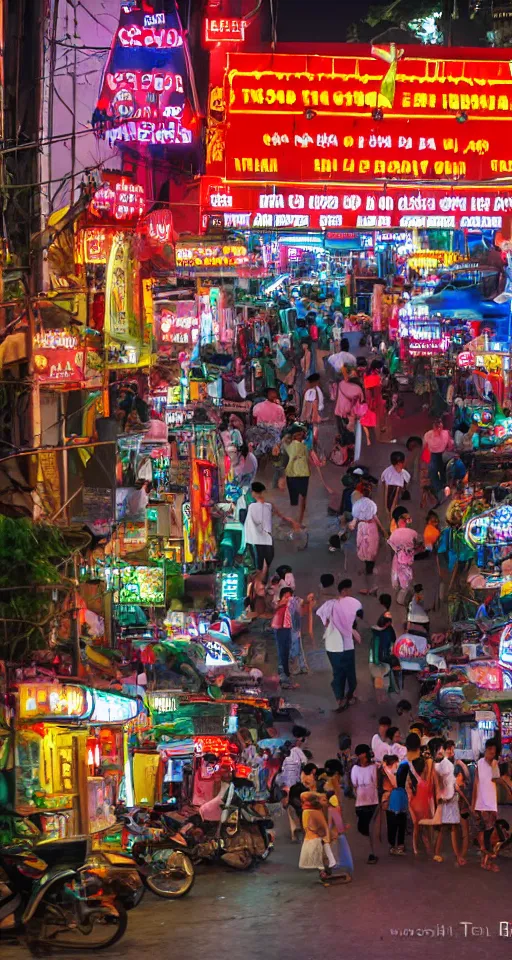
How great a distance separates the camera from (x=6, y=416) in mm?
13109

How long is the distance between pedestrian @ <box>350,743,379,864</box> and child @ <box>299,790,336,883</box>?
131 cm

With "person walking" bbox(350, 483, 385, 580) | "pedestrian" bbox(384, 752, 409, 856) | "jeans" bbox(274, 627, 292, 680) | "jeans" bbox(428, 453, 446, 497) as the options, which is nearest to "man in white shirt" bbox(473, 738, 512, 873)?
"pedestrian" bbox(384, 752, 409, 856)

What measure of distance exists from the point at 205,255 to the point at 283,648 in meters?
9.12

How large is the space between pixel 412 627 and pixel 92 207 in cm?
635

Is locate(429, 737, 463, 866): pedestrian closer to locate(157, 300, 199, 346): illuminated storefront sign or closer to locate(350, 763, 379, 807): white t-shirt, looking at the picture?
locate(350, 763, 379, 807): white t-shirt

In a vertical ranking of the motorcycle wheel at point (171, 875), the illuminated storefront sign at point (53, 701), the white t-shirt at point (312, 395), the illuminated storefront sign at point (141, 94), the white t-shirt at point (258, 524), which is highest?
the illuminated storefront sign at point (141, 94)

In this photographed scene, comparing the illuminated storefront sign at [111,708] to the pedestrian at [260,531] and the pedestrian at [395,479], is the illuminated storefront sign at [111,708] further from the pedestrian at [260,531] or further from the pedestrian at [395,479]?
the pedestrian at [395,479]

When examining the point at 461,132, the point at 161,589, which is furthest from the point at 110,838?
the point at 461,132

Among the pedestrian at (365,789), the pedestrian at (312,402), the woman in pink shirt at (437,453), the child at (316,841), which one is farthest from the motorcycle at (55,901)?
the pedestrian at (312,402)

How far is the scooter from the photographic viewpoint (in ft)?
43.7

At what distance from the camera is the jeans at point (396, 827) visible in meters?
13.8

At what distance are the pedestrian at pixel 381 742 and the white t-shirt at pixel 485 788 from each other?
99 centimetres

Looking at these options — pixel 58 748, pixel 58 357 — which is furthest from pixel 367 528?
pixel 58 748

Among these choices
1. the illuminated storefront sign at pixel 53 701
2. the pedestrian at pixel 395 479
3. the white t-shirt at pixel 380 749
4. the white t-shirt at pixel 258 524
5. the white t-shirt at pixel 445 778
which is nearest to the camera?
the illuminated storefront sign at pixel 53 701
